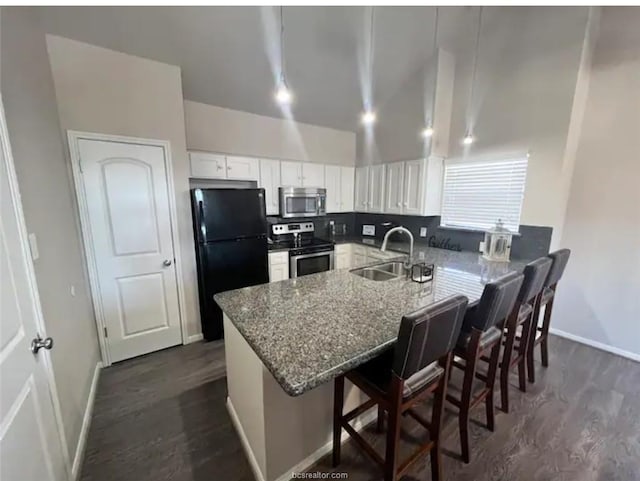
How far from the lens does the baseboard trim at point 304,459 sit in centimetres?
156

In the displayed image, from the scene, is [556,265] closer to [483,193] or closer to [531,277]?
[531,277]

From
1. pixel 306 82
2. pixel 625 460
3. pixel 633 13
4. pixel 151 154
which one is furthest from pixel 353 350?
pixel 633 13

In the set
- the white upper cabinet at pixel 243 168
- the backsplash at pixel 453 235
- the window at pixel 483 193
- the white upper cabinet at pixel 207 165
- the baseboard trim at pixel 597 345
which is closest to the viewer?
the baseboard trim at pixel 597 345

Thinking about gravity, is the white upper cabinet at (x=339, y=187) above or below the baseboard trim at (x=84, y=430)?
above

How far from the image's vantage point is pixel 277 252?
3.54m

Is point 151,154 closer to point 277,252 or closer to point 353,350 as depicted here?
point 277,252

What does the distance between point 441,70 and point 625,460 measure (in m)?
3.75

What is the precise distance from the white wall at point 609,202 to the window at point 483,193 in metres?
0.56

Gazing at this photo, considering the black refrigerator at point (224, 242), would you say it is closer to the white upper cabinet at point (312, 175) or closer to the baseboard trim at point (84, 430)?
the baseboard trim at point (84, 430)

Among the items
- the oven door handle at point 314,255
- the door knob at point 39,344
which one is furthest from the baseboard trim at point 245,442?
the oven door handle at point 314,255

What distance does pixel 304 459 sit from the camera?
5.29 feet

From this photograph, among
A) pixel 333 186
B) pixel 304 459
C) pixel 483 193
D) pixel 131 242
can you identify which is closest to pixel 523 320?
pixel 483 193

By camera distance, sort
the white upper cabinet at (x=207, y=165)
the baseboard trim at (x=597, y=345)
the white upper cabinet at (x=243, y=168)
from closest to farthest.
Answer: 1. the baseboard trim at (x=597, y=345)
2. the white upper cabinet at (x=207, y=165)
3. the white upper cabinet at (x=243, y=168)

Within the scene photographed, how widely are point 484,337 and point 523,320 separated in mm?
651
